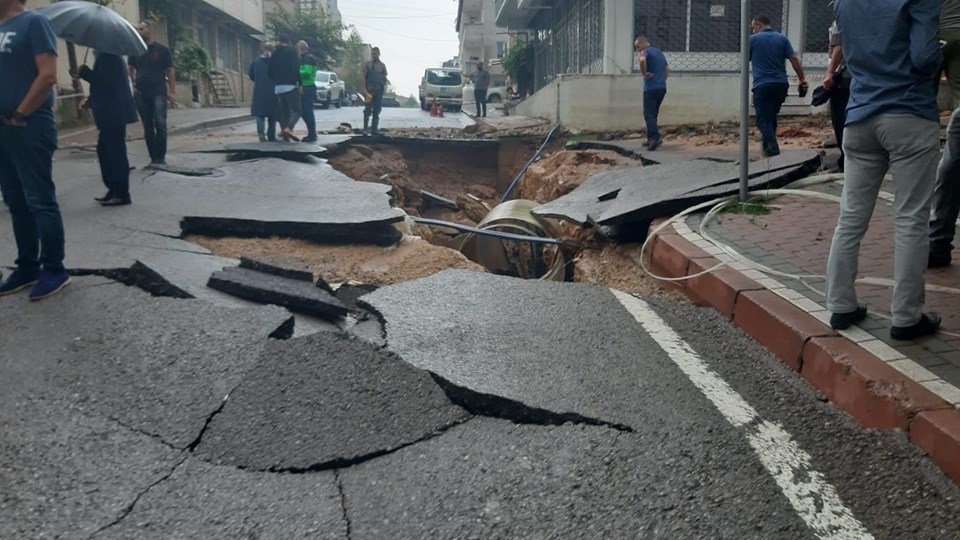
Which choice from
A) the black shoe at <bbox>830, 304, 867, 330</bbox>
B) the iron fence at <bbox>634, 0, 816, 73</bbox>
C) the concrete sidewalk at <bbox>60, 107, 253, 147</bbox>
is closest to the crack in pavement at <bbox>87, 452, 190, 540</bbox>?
the black shoe at <bbox>830, 304, 867, 330</bbox>

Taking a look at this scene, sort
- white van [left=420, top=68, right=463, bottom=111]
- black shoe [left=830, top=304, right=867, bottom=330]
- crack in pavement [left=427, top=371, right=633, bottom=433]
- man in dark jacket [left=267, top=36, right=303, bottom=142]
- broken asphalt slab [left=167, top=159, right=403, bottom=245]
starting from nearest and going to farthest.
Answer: crack in pavement [left=427, top=371, right=633, bottom=433]
black shoe [left=830, top=304, right=867, bottom=330]
broken asphalt slab [left=167, top=159, right=403, bottom=245]
man in dark jacket [left=267, top=36, right=303, bottom=142]
white van [left=420, top=68, right=463, bottom=111]

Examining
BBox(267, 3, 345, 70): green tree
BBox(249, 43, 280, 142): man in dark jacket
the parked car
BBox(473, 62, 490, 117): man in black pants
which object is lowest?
BBox(249, 43, 280, 142): man in dark jacket

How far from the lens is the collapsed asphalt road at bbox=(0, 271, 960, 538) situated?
2418 millimetres

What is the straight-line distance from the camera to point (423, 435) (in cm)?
295

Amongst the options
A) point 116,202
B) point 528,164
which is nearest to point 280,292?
point 116,202

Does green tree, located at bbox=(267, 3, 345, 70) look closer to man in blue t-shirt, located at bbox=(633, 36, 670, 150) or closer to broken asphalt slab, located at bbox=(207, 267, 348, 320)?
man in blue t-shirt, located at bbox=(633, 36, 670, 150)

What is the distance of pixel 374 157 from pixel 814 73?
9600 millimetres

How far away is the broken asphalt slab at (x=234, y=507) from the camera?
238 cm

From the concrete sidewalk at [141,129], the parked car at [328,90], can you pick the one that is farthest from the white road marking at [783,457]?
the parked car at [328,90]

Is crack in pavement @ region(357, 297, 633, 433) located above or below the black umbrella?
below

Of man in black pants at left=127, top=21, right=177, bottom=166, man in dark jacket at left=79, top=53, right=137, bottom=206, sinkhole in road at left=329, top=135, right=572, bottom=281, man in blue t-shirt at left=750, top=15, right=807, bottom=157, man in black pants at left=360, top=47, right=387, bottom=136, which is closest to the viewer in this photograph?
man in dark jacket at left=79, top=53, right=137, bottom=206

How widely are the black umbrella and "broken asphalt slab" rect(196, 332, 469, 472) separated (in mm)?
4483

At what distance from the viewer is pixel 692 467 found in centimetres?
264

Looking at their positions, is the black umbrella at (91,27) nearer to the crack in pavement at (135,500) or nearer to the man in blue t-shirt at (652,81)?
the crack in pavement at (135,500)
